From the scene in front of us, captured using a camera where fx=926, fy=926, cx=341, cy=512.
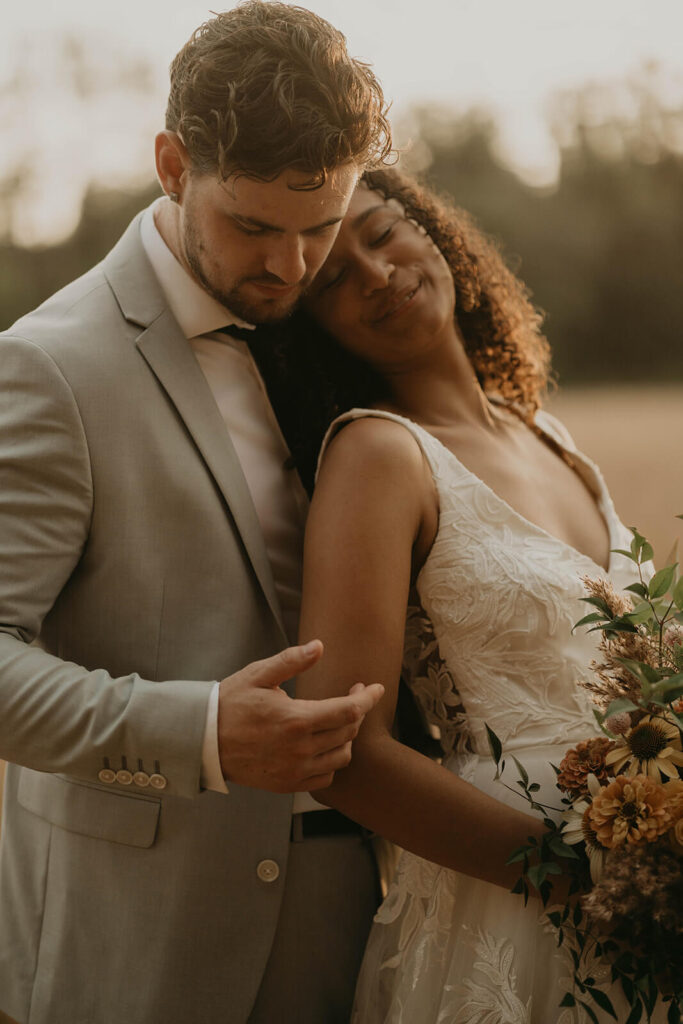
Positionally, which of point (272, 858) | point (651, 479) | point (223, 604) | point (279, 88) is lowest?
point (651, 479)

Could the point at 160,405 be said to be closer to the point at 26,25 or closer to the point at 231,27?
the point at 231,27

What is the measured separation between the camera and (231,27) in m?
1.40

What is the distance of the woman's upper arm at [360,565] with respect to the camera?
1284mm

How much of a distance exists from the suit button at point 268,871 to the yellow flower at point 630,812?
50cm

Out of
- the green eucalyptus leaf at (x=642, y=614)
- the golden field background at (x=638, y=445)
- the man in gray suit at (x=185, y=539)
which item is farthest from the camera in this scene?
the golden field background at (x=638, y=445)

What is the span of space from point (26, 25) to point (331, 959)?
4.32 m

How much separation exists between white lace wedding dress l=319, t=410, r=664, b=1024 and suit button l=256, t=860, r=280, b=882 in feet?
0.64

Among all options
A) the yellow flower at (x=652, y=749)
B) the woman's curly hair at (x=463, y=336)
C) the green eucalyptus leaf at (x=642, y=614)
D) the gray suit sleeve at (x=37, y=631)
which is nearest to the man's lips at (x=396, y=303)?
the woman's curly hair at (x=463, y=336)

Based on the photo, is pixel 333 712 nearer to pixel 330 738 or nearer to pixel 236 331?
pixel 330 738

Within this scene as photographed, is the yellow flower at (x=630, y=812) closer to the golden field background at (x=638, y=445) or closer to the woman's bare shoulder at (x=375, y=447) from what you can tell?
the woman's bare shoulder at (x=375, y=447)

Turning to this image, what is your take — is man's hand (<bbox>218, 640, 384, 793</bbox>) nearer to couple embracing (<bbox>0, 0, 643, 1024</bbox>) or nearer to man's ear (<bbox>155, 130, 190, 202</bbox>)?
couple embracing (<bbox>0, 0, 643, 1024</bbox>)

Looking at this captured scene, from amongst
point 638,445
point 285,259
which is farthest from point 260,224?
point 638,445

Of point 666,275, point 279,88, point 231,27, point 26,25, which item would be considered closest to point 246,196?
point 279,88

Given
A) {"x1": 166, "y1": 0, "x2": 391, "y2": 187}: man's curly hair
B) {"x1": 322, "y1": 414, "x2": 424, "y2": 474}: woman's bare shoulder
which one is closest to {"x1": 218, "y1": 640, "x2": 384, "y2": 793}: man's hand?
{"x1": 322, "y1": 414, "x2": 424, "y2": 474}: woman's bare shoulder
